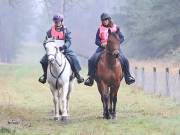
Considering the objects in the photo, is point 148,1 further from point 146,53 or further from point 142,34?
point 146,53

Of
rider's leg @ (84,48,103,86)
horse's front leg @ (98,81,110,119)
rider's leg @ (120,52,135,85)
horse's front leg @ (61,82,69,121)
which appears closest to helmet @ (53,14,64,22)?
rider's leg @ (84,48,103,86)

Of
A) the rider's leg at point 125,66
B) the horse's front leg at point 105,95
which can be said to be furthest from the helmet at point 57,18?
the horse's front leg at point 105,95

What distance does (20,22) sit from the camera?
9256 centimetres

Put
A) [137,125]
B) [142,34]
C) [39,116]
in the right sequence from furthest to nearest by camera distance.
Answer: [142,34], [39,116], [137,125]

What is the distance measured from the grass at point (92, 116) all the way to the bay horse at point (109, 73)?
51 centimetres

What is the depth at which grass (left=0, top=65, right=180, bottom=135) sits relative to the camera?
38.9 ft

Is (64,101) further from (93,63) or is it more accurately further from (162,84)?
(162,84)

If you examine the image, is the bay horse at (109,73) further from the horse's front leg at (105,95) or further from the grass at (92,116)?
the grass at (92,116)

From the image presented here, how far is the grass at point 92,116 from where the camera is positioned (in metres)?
11.8

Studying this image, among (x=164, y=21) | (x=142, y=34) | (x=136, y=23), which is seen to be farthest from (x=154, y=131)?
(x=136, y=23)

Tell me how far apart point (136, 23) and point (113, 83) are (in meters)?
42.6

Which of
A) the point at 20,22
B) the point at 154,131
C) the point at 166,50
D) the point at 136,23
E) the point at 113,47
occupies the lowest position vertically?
the point at 154,131

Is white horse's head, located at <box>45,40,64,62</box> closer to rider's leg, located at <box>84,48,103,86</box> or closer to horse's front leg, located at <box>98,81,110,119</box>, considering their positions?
rider's leg, located at <box>84,48,103,86</box>

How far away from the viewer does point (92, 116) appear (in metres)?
15.1
